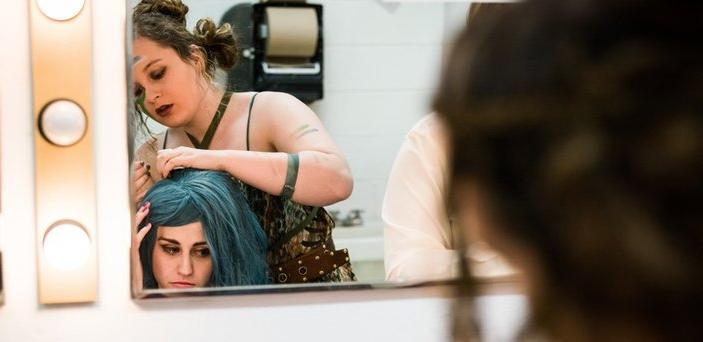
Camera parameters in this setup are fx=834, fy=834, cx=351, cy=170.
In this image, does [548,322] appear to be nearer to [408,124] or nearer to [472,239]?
[472,239]

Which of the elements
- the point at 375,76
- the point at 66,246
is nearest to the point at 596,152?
the point at 375,76

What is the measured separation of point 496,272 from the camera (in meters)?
1.34

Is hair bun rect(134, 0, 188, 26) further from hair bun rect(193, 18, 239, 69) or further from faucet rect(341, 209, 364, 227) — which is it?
faucet rect(341, 209, 364, 227)

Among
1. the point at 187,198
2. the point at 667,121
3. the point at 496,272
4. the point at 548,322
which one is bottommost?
the point at 496,272

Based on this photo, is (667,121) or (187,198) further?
(187,198)

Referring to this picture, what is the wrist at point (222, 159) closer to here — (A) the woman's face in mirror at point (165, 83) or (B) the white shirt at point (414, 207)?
(A) the woman's face in mirror at point (165, 83)

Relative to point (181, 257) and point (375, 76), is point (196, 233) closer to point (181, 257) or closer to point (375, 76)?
A: point (181, 257)

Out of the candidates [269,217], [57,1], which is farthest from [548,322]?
[57,1]

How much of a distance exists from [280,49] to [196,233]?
1.03ft

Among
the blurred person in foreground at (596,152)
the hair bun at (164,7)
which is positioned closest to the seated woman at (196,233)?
the hair bun at (164,7)

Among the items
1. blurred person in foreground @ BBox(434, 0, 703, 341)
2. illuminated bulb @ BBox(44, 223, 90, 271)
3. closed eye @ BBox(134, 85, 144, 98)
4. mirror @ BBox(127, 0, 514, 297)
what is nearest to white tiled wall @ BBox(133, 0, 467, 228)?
mirror @ BBox(127, 0, 514, 297)

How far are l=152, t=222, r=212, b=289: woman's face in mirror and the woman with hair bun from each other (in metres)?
0.08

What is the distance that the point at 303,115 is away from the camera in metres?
1.30

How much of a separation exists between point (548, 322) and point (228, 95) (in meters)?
0.88
